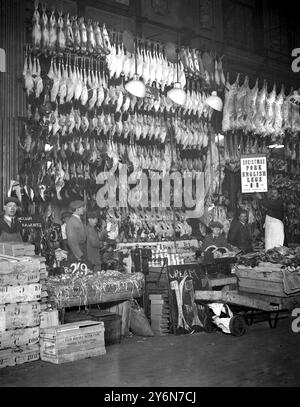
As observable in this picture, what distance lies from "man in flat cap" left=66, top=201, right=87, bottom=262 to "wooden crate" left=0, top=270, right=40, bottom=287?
2080mm

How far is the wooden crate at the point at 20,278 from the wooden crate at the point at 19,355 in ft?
2.27

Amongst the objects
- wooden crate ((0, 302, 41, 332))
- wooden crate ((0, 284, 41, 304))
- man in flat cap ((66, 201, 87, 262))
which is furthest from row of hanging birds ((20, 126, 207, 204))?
wooden crate ((0, 302, 41, 332))

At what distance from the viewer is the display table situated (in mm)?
6508

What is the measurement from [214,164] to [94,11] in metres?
3.71

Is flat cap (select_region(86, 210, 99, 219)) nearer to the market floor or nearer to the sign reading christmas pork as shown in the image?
the market floor

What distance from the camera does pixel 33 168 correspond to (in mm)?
8102

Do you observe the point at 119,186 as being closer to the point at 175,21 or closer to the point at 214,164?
the point at 214,164

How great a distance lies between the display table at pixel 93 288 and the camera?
21.4ft

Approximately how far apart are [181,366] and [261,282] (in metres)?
2.68

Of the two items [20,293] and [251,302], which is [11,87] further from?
[251,302]

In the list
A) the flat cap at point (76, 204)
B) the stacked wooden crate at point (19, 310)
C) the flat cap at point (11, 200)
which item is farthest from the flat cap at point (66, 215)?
the stacked wooden crate at point (19, 310)

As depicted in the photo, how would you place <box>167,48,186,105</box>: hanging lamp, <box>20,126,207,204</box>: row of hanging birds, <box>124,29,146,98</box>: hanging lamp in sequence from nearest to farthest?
<box>20,126,207,204</box>: row of hanging birds → <box>124,29,146,98</box>: hanging lamp → <box>167,48,186,105</box>: hanging lamp

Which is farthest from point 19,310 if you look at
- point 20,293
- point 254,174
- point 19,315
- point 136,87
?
point 254,174

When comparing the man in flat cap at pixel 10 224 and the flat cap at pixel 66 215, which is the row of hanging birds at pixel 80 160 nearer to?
the flat cap at pixel 66 215
